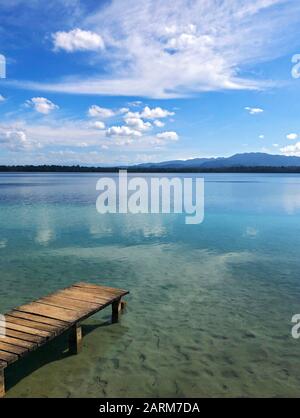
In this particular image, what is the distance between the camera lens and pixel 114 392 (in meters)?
6.62

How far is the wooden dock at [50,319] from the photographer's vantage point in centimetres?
648

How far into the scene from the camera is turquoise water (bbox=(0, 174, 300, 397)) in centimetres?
698

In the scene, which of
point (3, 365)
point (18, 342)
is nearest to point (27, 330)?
point (18, 342)

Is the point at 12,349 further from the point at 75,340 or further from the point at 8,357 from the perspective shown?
the point at 75,340

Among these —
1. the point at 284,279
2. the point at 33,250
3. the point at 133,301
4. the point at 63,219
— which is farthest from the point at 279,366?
the point at 63,219

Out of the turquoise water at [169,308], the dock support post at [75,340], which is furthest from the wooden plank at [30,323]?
the turquoise water at [169,308]

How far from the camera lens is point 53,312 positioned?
315 inches

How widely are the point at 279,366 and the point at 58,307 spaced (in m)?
5.11

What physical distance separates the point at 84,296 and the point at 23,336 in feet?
8.19

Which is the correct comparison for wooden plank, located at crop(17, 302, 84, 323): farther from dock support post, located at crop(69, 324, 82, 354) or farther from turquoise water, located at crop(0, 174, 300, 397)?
turquoise water, located at crop(0, 174, 300, 397)

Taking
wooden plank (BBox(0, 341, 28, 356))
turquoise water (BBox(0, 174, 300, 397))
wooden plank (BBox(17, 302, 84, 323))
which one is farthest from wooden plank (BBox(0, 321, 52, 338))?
turquoise water (BBox(0, 174, 300, 397))

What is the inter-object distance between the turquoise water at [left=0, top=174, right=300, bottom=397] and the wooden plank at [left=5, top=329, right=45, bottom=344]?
0.87 metres
